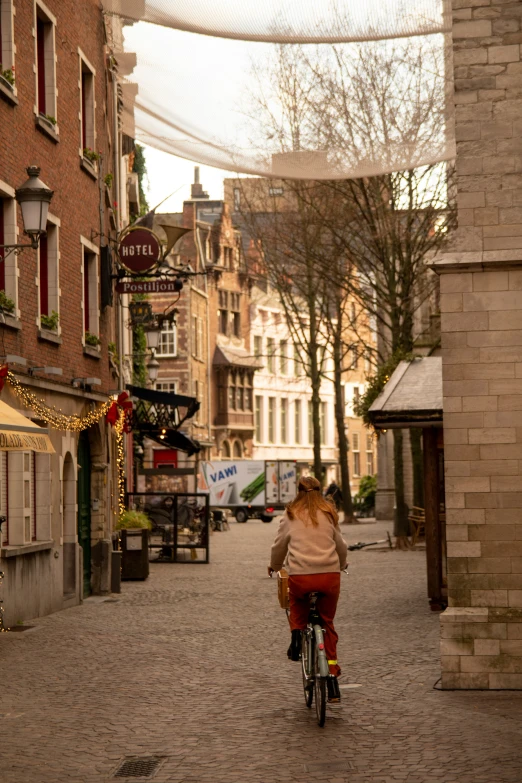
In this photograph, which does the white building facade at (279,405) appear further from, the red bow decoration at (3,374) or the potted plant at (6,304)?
the red bow decoration at (3,374)

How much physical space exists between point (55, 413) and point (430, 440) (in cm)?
518

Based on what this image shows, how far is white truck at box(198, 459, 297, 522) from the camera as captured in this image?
2334 inches

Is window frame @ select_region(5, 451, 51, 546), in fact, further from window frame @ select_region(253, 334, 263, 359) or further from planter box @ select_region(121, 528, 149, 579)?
window frame @ select_region(253, 334, 263, 359)

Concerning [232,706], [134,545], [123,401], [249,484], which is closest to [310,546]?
[232,706]

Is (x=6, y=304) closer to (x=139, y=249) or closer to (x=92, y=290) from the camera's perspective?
(x=92, y=290)

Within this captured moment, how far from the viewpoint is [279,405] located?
8931cm

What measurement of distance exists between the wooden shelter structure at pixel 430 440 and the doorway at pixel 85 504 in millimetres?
5813

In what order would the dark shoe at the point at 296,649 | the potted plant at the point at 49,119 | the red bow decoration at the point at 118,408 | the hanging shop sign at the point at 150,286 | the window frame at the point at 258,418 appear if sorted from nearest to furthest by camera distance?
the dark shoe at the point at 296,649 → the potted plant at the point at 49,119 → the red bow decoration at the point at 118,408 → the hanging shop sign at the point at 150,286 → the window frame at the point at 258,418

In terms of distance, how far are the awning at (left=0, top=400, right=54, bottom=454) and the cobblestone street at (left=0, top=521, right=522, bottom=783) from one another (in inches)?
81.0

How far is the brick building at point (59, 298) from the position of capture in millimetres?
17594

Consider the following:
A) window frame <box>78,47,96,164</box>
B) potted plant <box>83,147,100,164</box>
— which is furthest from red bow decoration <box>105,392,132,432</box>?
window frame <box>78,47,96,164</box>

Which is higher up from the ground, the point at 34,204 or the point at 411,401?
the point at 34,204

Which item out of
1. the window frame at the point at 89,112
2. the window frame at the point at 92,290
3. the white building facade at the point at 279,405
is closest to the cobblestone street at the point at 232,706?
the window frame at the point at 92,290

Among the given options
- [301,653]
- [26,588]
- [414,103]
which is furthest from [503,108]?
[26,588]
